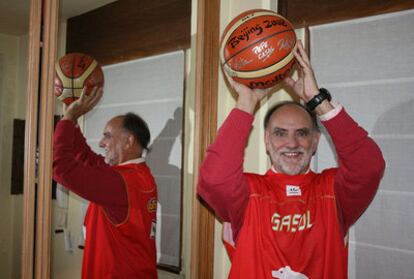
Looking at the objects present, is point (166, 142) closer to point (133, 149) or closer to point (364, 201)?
point (133, 149)

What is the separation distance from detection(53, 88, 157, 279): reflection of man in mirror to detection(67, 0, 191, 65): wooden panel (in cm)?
18

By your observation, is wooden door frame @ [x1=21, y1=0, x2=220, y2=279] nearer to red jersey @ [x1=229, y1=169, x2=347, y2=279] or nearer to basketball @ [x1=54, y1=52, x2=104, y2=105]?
basketball @ [x1=54, y1=52, x2=104, y2=105]

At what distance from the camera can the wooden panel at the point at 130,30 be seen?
140 centimetres

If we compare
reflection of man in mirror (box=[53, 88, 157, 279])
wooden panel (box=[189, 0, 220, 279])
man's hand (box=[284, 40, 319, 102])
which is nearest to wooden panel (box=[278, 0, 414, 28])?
wooden panel (box=[189, 0, 220, 279])

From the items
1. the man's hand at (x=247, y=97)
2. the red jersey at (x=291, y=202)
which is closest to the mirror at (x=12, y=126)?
the red jersey at (x=291, y=202)

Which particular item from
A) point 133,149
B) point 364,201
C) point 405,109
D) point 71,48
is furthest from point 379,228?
point 71,48

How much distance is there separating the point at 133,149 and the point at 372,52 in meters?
1.16

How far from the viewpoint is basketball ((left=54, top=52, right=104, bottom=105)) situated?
1.30 metres

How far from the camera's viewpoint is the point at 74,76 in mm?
1335

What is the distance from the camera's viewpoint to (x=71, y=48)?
1348mm

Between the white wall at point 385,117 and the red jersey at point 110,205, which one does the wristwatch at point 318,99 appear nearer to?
the white wall at point 385,117
